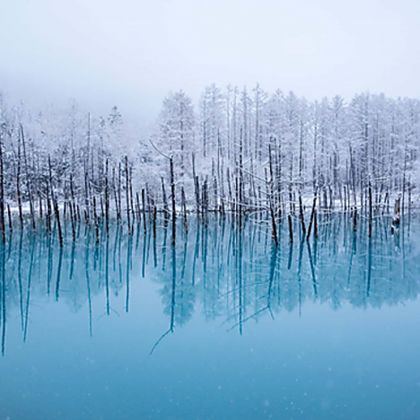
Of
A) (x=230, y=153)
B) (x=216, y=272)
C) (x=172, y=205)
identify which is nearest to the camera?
(x=216, y=272)

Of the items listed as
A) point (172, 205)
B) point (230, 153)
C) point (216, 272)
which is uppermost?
point (230, 153)

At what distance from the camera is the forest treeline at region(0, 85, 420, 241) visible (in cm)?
4466

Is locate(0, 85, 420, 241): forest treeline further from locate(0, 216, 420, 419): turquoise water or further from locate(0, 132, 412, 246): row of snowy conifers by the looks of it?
locate(0, 216, 420, 419): turquoise water

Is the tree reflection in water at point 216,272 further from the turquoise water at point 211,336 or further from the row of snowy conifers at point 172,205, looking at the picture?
the row of snowy conifers at point 172,205

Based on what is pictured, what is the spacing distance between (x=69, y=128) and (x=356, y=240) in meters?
53.7

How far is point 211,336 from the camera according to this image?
35.0 ft

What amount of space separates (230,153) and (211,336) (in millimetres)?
46910

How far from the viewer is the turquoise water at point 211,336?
7.40 metres

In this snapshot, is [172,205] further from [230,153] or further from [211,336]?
[230,153]

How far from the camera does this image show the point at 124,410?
7129 mm

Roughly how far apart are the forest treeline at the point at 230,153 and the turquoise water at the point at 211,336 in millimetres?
21308

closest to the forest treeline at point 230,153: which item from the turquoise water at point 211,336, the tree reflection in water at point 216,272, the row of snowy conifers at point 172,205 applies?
the row of snowy conifers at point 172,205

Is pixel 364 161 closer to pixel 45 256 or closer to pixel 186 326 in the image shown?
pixel 45 256

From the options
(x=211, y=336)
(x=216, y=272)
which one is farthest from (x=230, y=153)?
(x=211, y=336)
